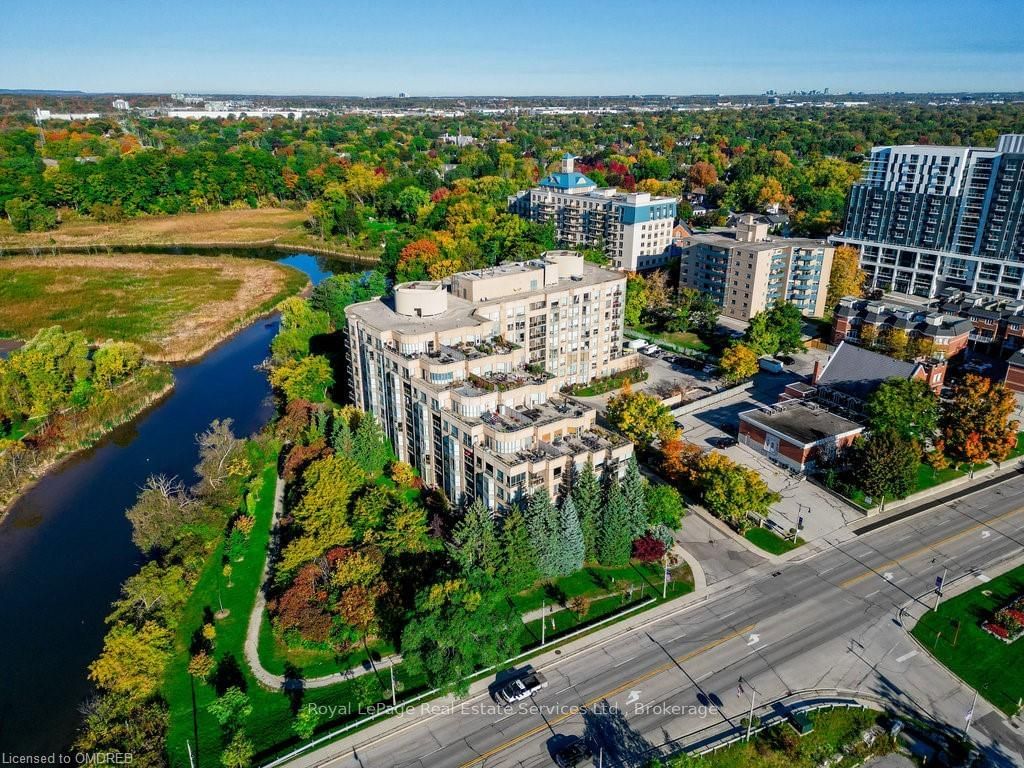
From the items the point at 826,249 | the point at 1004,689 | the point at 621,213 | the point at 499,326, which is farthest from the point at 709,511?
the point at 621,213

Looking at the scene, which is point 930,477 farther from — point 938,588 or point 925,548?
point 938,588

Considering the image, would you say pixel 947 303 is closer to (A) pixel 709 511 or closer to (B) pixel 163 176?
(A) pixel 709 511

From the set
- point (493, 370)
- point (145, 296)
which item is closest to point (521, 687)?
point (493, 370)

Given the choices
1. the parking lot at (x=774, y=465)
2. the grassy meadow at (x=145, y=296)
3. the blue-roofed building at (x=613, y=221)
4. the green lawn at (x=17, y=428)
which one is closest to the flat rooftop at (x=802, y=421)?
the parking lot at (x=774, y=465)

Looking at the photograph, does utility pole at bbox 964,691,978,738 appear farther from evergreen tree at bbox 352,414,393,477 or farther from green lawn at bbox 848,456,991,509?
evergreen tree at bbox 352,414,393,477

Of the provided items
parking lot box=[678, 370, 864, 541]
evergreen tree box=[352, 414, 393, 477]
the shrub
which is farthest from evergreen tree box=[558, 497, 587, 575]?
evergreen tree box=[352, 414, 393, 477]

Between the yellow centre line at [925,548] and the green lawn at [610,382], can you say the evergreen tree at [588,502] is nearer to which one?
the yellow centre line at [925,548]

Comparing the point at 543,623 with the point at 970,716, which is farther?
the point at 543,623
